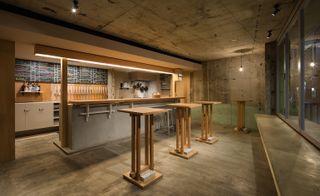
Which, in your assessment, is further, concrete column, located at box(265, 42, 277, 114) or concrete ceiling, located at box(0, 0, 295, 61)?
concrete column, located at box(265, 42, 277, 114)

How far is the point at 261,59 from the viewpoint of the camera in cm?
598

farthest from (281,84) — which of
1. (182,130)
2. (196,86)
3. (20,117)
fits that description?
(20,117)

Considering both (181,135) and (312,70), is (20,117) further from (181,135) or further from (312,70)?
(312,70)

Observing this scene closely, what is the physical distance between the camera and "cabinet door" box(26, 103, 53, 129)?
5.18 meters

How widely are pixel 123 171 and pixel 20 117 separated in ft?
14.2

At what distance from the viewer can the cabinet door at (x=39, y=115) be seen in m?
5.18

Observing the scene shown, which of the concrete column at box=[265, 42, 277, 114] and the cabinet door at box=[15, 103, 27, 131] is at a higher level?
the concrete column at box=[265, 42, 277, 114]

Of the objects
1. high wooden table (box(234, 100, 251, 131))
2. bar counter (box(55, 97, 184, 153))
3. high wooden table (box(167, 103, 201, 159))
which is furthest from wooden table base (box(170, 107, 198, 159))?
high wooden table (box(234, 100, 251, 131))


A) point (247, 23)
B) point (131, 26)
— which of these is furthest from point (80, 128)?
point (247, 23)

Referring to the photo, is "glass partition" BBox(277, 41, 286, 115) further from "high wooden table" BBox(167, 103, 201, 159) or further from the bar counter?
the bar counter

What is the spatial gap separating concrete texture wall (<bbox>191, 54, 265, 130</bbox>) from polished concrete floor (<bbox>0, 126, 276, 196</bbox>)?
2459 mm

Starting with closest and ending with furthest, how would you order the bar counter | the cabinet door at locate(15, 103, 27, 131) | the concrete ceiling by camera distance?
1. the concrete ceiling
2. the bar counter
3. the cabinet door at locate(15, 103, 27, 131)

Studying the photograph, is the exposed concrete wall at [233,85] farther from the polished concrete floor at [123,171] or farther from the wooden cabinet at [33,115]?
the wooden cabinet at [33,115]

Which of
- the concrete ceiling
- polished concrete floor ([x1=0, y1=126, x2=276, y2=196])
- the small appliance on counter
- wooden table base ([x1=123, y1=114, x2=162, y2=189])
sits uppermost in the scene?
the concrete ceiling
